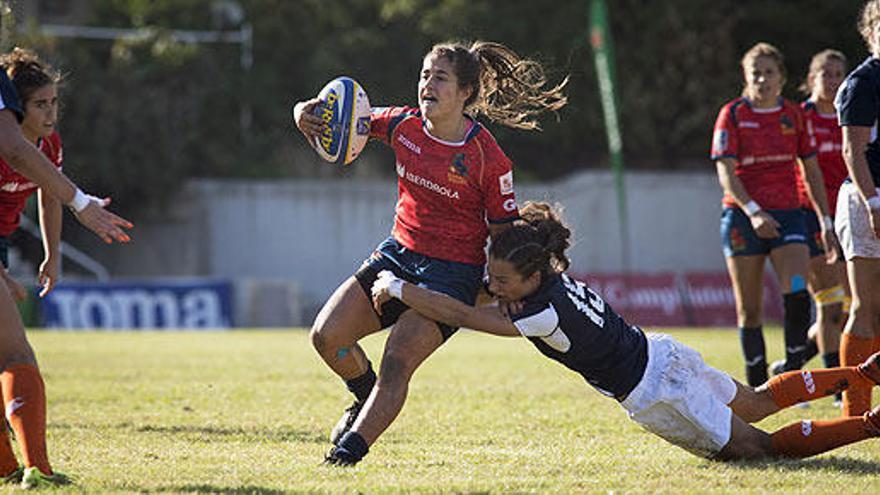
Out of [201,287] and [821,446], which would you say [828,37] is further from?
[821,446]

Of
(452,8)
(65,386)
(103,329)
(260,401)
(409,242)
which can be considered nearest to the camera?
(409,242)

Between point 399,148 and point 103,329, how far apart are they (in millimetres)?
16680

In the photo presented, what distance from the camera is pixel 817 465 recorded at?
6129mm

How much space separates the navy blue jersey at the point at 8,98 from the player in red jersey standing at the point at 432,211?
4.97 ft

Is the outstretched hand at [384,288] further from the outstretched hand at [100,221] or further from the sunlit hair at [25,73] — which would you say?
the sunlit hair at [25,73]

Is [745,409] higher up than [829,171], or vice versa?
[829,171]

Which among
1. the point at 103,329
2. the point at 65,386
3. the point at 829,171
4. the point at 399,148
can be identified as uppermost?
the point at 399,148

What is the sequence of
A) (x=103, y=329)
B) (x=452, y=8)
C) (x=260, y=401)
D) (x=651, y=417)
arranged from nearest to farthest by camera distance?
(x=651, y=417) → (x=260, y=401) → (x=103, y=329) → (x=452, y=8)

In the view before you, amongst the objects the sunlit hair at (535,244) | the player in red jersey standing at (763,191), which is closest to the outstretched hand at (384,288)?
the sunlit hair at (535,244)

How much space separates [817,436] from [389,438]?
2343 millimetres

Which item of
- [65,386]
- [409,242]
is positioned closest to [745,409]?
[409,242]

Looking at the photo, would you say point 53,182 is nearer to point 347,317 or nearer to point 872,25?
point 347,317

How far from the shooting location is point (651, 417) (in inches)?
241

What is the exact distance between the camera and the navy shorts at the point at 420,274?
6410 mm
